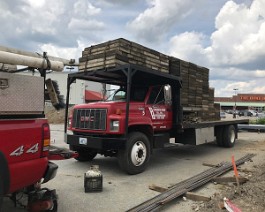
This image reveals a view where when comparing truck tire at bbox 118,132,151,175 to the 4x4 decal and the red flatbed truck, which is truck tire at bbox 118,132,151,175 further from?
the 4x4 decal

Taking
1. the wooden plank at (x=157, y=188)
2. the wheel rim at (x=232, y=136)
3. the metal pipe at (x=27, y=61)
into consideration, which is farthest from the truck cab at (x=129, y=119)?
the wheel rim at (x=232, y=136)

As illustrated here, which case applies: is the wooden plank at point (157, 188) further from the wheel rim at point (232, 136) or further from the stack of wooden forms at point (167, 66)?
the wheel rim at point (232, 136)

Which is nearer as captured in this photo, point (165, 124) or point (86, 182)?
point (86, 182)

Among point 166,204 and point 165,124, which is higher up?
point 165,124

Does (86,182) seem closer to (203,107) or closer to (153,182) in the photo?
(153,182)

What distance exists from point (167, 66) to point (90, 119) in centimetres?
323

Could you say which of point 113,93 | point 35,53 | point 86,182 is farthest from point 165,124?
point 35,53

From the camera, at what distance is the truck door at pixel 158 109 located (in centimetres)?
935

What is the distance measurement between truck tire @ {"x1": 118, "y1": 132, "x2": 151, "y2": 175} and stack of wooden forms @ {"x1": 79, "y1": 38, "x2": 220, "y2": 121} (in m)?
2.08

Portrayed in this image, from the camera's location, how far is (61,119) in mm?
34656

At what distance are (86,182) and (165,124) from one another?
4112mm

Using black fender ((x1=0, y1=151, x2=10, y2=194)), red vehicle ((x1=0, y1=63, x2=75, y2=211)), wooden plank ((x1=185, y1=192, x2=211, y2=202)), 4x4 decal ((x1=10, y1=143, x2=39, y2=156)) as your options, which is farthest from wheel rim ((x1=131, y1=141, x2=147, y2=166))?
black fender ((x1=0, y1=151, x2=10, y2=194))

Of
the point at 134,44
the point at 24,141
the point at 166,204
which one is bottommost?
the point at 166,204

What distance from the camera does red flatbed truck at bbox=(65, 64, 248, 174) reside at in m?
8.09
